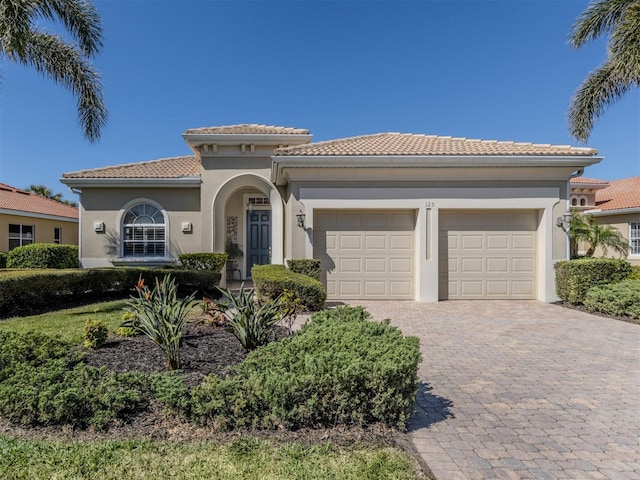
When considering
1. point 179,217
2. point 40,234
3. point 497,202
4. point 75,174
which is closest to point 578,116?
point 497,202

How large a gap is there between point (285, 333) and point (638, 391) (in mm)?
4713

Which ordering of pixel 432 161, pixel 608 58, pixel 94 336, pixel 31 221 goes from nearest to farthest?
pixel 94 336 < pixel 432 161 < pixel 608 58 < pixel 31 221

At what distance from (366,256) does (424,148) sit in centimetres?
392

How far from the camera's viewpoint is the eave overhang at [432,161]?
9.30m

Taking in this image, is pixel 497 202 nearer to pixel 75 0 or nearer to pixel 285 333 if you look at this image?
pixel 285 333

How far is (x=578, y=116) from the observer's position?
12984mm

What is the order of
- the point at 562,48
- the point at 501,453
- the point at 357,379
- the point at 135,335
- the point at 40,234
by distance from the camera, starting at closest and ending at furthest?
the point at 501,453 → the point at 357,379 → the point at 135,335 → the point at 562,48 → the point at 40,234

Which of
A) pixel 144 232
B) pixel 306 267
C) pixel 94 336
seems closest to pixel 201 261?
pixel 144 232

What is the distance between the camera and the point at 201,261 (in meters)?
11.6


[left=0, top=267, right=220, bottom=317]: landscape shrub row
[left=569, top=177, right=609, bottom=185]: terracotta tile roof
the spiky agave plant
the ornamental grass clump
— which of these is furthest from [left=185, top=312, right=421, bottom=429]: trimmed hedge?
[left=569, top=177, right=609, bottom=185]: terracotta tile roof

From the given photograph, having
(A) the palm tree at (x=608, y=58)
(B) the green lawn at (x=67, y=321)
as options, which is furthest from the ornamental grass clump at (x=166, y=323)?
(A) the palm tree at (x=608, y=58)

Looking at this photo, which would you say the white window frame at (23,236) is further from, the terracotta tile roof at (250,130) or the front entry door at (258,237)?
the front entry door at (258,237)

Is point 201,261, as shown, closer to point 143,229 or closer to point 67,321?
point 143,229

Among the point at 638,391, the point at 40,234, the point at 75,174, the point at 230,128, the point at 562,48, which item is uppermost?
the point at 562,48
